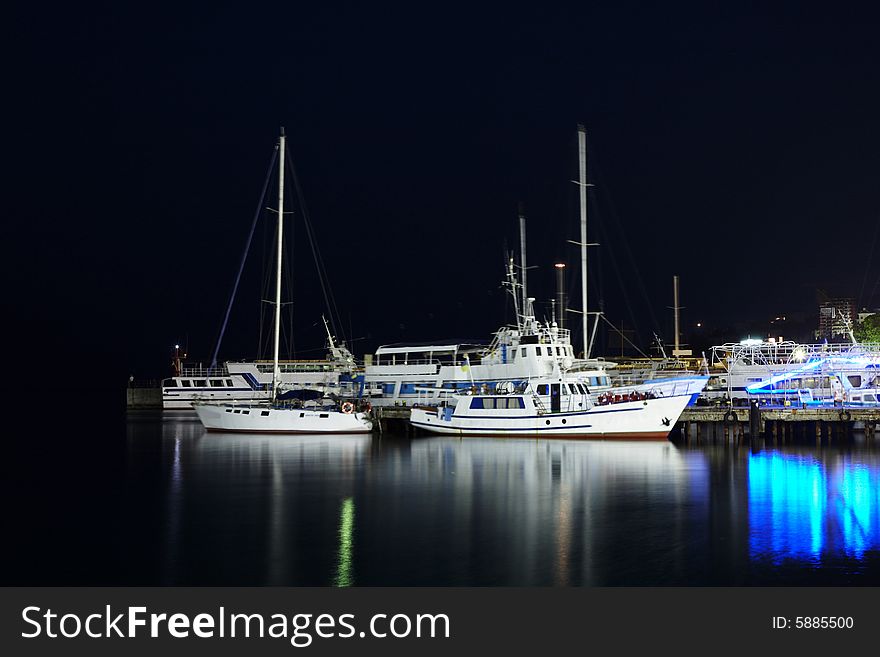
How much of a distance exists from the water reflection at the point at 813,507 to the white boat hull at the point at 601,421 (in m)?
9.89

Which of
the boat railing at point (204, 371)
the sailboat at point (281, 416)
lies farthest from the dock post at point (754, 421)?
the boat railing at point (204, 371)

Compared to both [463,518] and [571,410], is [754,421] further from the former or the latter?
[463,518]

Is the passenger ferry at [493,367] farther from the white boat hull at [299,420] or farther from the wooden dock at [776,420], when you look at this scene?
the white boat hull at [299,420]

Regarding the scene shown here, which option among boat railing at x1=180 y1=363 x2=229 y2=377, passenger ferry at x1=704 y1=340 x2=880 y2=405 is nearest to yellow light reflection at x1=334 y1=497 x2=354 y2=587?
passenger ferry at x1=704 y1=340 x2=880 y2=405

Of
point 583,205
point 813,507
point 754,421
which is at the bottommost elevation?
point 813,507

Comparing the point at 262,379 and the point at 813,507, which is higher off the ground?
the point at 262,379

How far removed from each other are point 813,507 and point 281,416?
45.9m

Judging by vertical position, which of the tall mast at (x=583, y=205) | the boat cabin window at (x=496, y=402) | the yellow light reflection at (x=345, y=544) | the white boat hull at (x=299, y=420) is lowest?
the yellow light reflection at (x=345, y=544)

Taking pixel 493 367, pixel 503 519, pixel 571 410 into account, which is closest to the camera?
pixel 503 519

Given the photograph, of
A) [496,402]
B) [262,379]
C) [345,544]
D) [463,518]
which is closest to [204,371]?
[262,379]

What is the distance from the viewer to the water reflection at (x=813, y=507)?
3016 centimetres

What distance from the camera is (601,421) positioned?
2549 inches

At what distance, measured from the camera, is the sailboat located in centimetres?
7394
